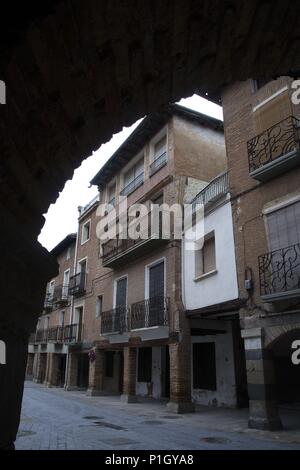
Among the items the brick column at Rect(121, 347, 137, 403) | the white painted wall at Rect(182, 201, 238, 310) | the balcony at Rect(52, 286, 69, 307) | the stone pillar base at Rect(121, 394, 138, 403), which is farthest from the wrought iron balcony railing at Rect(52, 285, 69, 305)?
the white painted wall at Rect(182, 201, 238, 310)

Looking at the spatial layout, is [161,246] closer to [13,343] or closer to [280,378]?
[280,378]

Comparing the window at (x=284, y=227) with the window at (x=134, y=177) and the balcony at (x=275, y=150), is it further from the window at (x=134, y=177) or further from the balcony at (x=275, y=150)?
the window at (x=134, y=177)

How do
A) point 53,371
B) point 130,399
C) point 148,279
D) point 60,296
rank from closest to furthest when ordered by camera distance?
point 130,399 → point 148,279 → point 53,371 → point 60,296

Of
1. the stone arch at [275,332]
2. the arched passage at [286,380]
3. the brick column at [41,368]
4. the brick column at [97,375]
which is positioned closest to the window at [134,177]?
the brick column at [97,375]

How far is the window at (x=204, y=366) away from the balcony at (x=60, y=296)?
12.9 m

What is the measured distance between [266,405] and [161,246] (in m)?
7.93

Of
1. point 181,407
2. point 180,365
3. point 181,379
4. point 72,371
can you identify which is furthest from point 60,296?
point 181,407

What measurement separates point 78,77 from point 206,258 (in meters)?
12.4

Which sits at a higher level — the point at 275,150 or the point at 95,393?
the point at 275,150

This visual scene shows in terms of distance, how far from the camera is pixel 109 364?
22891mm

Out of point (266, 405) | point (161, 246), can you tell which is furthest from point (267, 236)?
point (161, 246)

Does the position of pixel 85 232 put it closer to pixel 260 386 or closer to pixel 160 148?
pixel 160 148

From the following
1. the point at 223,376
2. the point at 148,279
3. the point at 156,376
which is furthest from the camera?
the point at 156,376

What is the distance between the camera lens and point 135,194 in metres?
19.9
